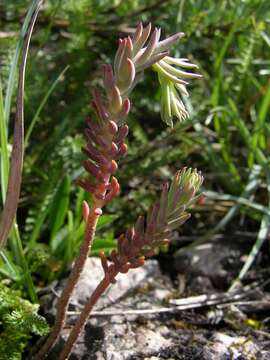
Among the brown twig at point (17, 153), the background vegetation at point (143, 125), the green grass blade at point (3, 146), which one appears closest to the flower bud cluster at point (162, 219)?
the brown twig at point (17, 153)

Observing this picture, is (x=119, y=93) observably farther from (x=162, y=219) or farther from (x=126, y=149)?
(x=162, y=219)

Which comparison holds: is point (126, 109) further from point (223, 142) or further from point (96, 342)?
point (223, 142)

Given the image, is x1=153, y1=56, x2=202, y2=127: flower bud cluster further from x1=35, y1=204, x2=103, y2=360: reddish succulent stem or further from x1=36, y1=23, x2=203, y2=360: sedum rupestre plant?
x1=35, y1=204, x2=103, y2=360: reddish succulent stem

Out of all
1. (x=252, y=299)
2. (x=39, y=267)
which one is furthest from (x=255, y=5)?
(x=39, y=267)

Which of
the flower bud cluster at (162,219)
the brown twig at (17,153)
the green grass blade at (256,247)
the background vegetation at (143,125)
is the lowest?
the green grass blade at (256,247)

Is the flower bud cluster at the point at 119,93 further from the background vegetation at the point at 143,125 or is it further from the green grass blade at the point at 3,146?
the background vegetation at the point at 143,125

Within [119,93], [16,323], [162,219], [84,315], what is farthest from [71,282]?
[119,93]
